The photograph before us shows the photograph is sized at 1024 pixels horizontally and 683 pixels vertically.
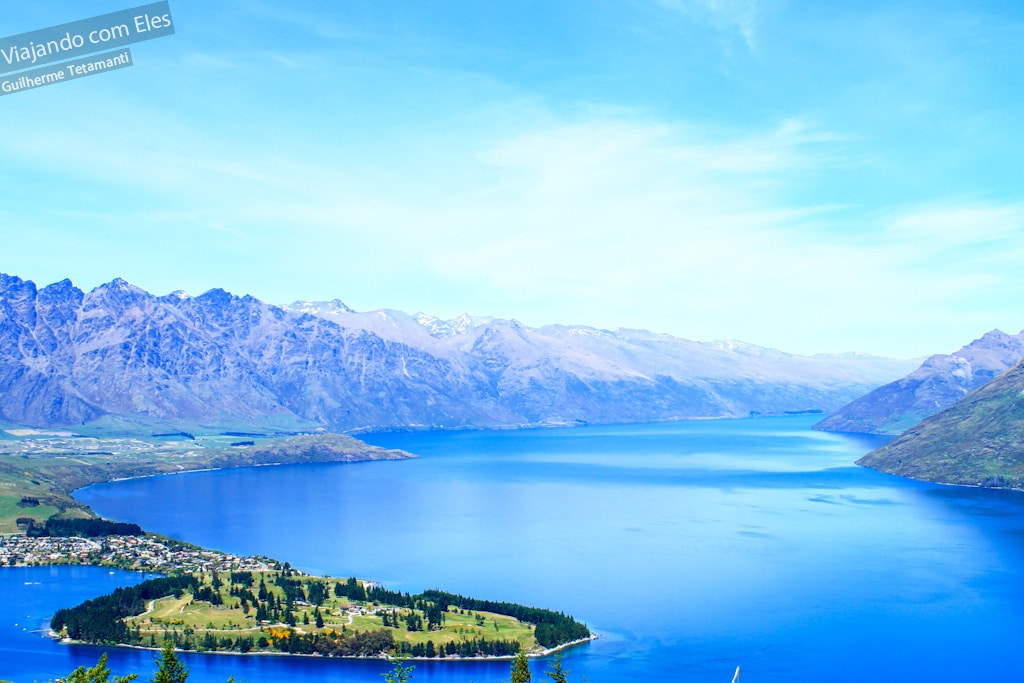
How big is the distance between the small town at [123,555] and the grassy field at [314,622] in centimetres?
2589

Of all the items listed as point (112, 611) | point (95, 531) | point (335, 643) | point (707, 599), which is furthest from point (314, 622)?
point (95, 531)

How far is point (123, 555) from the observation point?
176750 millimetres

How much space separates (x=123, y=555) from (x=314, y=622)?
217ft

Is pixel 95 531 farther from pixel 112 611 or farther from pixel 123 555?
pixel 112 611

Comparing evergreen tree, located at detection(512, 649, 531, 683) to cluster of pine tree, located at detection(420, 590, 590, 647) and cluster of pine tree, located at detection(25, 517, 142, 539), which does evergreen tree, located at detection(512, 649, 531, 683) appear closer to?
cluster of pine tree, located at detection(420, 590, 590, 647)

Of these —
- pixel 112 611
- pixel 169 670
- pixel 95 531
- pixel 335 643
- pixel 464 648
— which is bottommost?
pixel 464 648

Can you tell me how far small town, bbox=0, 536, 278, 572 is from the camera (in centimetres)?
16675

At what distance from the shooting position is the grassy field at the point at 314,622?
12456 centimetres

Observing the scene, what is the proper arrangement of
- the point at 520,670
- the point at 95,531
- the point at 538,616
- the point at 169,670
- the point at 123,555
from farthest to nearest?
the point at 95,531 → the point at 123,555 → the point at 538,616 → the point at 169,670 → the point at 520,670

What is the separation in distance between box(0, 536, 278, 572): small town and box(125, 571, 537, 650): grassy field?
2589 cm

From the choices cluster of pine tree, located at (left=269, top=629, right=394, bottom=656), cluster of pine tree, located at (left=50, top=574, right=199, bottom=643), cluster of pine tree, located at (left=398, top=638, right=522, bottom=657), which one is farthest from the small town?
cluster of pine tree, located at (left=398, top=638, right=522, bottom=657)

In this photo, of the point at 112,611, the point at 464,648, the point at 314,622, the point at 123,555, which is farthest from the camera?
the point at 123,555

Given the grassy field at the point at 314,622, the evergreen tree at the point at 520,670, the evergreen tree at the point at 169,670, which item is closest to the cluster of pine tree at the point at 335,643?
the grassy field at the point at 314,622

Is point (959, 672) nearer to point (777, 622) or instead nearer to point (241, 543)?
point (777, 622)
